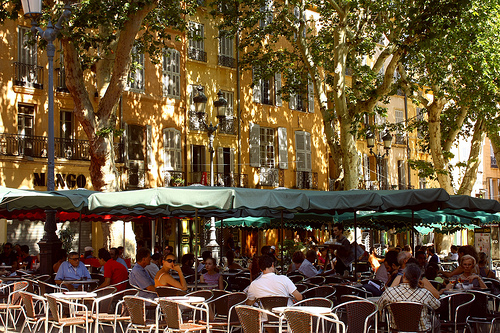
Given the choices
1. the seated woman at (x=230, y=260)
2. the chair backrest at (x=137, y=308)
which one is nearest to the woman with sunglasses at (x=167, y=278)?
the chair backrest at (x=137, y=308)

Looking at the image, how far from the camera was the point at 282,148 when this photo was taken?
113 ft

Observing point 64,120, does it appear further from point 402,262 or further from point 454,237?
point 454,237

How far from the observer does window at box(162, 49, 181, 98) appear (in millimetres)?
30078

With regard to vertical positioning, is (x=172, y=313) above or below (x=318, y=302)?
below

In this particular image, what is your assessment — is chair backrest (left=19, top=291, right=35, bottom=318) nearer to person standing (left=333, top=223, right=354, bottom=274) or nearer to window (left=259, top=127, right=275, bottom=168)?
person standing (left=333, top=223, right=354, bottom=274)

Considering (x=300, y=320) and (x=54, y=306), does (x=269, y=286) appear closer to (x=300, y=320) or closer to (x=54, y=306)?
(x=300, y=320)

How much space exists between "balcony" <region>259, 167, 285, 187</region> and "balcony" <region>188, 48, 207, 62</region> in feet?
19.7

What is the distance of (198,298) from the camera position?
9094mm

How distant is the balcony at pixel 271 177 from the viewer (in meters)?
33.4

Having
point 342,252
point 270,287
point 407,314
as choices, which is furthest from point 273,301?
point 342,252

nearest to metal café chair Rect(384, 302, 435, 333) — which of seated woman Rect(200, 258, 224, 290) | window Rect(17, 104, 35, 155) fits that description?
seated woman Rect(200, 258, 224, 290)

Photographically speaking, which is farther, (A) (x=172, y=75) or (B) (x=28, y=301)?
(A) (x=172, y=75)

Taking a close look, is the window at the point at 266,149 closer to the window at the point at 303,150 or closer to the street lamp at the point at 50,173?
the window at the point at 303,150

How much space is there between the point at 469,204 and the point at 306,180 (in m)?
22.8
